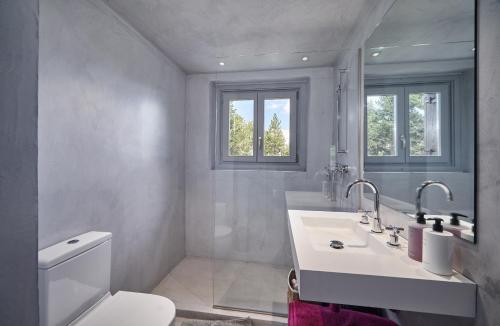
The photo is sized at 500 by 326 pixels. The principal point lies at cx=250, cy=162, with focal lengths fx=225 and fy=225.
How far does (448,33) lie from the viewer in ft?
2.81

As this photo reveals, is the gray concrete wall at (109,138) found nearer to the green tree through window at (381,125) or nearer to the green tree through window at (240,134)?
the green tree through window at (240,134)

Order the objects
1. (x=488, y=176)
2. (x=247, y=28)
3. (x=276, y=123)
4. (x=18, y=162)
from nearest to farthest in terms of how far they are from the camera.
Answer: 1. (x=18, y=162)
2. (x=488, y=176)
3. (x=247, y=28)
4. (x=276, y=123)

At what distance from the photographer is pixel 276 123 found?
2.46 metres

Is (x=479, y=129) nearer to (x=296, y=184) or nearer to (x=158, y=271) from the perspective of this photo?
(x=296, y=184)

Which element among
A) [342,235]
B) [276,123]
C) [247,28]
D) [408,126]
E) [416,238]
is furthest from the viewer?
[276,123]

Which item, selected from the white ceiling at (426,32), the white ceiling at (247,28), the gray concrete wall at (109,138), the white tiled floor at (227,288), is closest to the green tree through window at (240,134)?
the white ceiling at (247,28)

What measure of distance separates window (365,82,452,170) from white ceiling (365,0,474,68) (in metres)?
0.13

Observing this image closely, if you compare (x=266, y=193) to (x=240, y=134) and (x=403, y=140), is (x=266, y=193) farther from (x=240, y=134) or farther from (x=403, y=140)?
(x=403, y=140)

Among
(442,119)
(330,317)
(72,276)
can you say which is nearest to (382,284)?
(330,317)

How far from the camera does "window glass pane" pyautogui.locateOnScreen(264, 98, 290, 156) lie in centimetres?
246

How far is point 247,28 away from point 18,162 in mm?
1869

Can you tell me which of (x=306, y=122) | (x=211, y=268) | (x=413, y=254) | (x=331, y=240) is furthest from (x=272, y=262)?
(x=413, y=254)

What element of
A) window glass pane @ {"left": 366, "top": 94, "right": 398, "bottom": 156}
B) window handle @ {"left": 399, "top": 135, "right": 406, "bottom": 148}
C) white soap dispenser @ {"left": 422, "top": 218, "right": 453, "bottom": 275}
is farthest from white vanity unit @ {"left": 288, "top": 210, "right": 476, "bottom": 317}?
window glass pane @ {"left": 366, "top": 94, "right": 398, "bottom": 156}

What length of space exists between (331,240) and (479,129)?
2.71 ft
